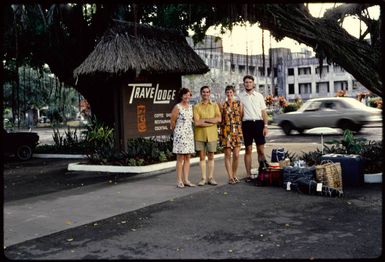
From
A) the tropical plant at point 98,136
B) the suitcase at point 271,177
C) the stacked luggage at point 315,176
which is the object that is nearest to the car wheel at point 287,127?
the tropical plant at point 98,136

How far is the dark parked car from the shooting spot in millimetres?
16000

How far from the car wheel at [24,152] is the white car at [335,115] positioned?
1210 cm

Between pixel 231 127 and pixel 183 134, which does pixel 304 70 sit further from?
pixel 183 134

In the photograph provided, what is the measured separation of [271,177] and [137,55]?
5222 mm

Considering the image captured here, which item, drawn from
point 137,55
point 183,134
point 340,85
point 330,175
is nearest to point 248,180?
point 183,134

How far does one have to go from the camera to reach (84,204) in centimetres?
786

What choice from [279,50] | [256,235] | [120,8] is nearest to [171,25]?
[120,8]

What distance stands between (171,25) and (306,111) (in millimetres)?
8239

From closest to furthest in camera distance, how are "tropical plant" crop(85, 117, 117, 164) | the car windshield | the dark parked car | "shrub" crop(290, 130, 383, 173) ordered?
"shrub" crop(290, 130, 383, 173), "tropical plant" crop(85, 117, 117, 164), the dark parked car, the car windshield

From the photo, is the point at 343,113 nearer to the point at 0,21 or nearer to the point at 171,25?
the point at 171,25

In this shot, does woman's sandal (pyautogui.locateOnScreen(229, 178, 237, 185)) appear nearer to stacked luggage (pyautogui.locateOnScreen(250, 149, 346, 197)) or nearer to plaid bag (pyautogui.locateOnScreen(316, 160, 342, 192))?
stacked luggage (pyautogui.locateOnScreen(250, 149, 346, 197))

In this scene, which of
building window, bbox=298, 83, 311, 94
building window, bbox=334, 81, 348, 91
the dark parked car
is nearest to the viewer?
the dark parked car

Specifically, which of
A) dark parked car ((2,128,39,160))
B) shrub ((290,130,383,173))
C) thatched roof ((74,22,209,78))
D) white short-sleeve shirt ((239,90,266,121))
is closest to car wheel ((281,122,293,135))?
thatched roof ((74,22,209,78))

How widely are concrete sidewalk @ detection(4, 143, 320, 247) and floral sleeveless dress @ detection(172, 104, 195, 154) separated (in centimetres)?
73
